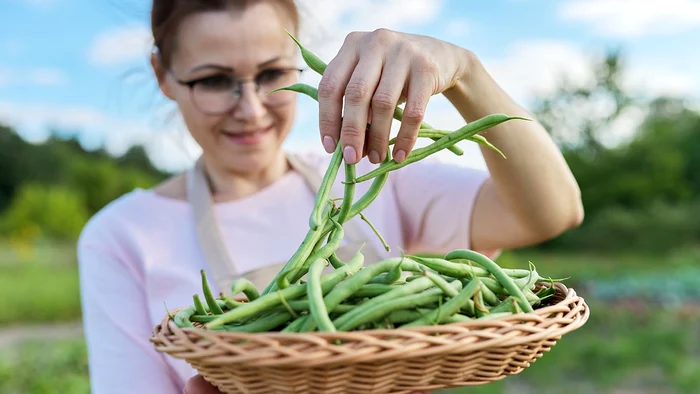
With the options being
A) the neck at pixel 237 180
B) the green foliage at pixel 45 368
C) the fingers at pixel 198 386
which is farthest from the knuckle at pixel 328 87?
the green foliage at pixel 45 368

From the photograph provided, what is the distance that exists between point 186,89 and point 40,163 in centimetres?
1964

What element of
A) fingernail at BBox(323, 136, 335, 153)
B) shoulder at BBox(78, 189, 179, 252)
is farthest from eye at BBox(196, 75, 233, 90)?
fingernail at BBox(323, 136, 335, 153)

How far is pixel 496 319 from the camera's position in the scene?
3.70 ft

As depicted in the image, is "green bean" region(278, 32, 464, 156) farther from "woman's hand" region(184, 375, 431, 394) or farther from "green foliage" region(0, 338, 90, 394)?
"green foliage" region(0, 338, 90, 394)

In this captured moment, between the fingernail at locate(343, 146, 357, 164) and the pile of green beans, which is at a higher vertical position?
the fingernail at locate(343, 146, 357, 164)

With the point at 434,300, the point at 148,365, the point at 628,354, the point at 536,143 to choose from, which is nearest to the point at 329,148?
the point at 434,300

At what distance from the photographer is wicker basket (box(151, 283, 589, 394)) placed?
1.05 metres

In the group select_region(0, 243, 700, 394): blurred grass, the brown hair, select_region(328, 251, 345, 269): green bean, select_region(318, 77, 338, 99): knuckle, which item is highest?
the brown hair

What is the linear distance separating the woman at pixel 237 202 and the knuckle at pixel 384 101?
0.51 meters

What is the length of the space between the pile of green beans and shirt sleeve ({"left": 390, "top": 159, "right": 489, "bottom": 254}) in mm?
739

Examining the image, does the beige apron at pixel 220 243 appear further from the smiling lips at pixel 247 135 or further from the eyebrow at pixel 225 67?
the eyebrow at pixel 225 67

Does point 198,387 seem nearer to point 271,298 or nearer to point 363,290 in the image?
point 271,298

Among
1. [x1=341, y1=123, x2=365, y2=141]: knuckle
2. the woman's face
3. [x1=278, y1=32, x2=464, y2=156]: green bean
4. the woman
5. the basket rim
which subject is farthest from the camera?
the woman's face

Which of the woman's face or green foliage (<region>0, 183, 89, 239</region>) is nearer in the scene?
the woman's face
